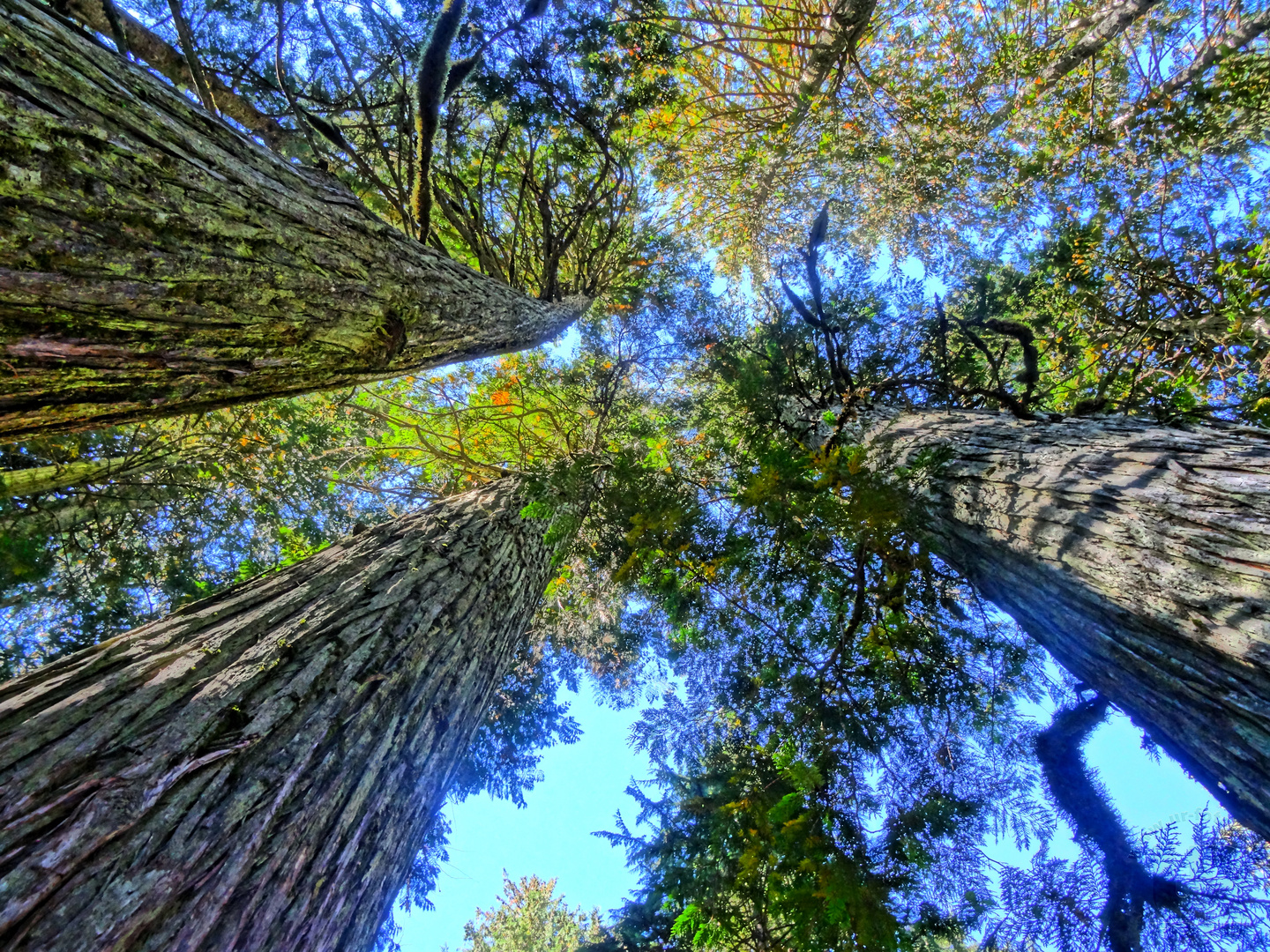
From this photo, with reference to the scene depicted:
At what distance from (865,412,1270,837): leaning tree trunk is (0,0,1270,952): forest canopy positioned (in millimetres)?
16

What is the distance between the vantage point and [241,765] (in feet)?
3.65

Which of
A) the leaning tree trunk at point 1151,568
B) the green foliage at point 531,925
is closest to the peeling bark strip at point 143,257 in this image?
the leaning tree trunk at point 1151,568

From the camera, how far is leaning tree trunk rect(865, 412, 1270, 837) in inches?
52.4

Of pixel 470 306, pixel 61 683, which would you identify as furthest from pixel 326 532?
pixel 61 683

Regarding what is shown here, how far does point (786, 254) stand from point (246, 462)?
369 inches

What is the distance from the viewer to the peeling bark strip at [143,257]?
1018 millimetres

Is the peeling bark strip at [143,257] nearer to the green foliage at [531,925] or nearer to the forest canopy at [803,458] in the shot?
the forest canopy at [803,458]

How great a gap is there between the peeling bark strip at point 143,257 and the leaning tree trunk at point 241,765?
691 millimetres

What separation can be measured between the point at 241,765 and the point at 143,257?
3.96 ft

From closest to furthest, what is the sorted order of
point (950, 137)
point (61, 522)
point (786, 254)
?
point (61, 522)
point (950, 137)
point (786, 254)

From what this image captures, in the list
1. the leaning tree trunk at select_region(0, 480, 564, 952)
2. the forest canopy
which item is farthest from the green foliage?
the leaning tree trunk at select_region(0, 480, 564, 952)

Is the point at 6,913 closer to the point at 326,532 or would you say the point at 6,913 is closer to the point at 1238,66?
the point at 326,532

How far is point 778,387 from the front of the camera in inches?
165

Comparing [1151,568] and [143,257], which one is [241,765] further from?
[1151,568]
